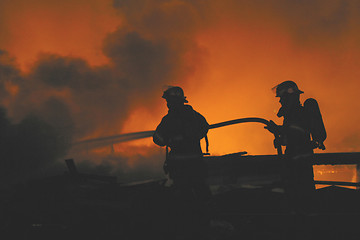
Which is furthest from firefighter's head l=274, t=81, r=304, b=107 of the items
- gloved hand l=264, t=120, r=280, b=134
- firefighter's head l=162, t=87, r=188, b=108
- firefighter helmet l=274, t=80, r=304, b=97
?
firefighter's head l=162, t=87, r=188, b=108

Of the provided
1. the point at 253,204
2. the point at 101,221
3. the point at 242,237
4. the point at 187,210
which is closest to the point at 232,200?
the point at 253,204

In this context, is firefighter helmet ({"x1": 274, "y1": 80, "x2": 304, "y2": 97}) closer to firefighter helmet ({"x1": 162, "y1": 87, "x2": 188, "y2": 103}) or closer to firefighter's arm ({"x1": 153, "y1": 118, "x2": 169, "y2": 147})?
firefighter helmet ({"x1": 162, "y1": 87, "x2": 188, "y2": 103})

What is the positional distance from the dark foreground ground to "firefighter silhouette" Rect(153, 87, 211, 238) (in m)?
0.27

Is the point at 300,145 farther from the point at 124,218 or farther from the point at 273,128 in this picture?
the point at 124,218

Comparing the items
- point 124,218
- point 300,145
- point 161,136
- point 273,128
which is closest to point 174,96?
point 161,136

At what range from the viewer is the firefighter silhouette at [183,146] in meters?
5.08

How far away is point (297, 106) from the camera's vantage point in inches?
208

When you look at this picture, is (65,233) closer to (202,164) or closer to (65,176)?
(65,176)

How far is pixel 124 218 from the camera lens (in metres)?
4.29

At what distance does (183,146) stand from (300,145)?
2.04m

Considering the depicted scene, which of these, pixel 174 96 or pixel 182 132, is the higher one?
pixel 174 96

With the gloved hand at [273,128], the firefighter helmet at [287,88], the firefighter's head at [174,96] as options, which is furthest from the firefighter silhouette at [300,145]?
the firefighter's head at [174,96]

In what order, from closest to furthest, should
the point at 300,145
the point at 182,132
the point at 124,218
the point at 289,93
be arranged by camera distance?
the point at 124,218
the point at 300,145
the point at 182,132
the point at 289,93

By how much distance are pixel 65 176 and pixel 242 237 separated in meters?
3.29
